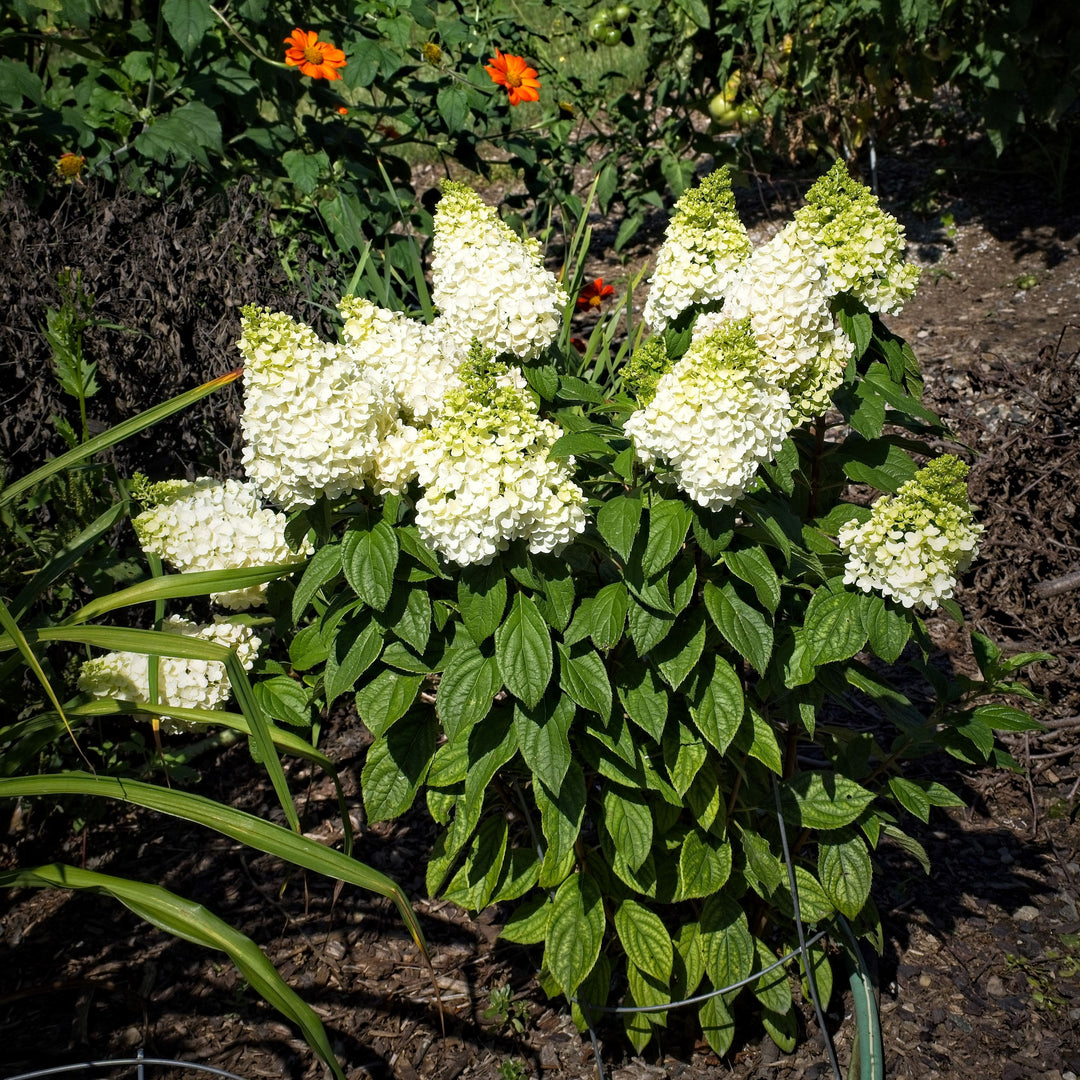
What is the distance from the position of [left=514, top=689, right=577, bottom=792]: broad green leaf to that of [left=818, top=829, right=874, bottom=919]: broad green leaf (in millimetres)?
602

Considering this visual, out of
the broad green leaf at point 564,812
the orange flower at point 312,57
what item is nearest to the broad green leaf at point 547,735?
the broad green leaf at point 564,812

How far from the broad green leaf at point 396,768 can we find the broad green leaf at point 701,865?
1.61 feet

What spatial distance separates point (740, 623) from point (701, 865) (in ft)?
1.74

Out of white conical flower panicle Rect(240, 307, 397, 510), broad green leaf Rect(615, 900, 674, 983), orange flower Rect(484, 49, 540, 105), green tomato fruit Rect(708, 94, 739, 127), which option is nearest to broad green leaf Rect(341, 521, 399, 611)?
white conical flower panicle Rect(240, 307, 397, 510)

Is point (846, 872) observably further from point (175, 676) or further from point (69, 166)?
point (69, 166)

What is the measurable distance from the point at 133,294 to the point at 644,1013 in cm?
242

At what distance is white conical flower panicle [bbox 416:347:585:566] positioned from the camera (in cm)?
135

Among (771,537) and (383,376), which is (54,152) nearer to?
(383,376)

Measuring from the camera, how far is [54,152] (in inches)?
133

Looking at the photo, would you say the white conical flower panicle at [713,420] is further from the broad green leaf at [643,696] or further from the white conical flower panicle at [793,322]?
the broad green leaf at [643,696]

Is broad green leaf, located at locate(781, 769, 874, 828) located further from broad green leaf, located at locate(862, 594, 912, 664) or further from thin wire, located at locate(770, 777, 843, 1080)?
broad green leaf, located at locate(862, 594, 912, 664)

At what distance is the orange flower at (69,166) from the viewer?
3.12 meters

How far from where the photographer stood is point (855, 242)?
1.63 meters

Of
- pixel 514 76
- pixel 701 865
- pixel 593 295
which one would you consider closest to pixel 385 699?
pixel 701 865
